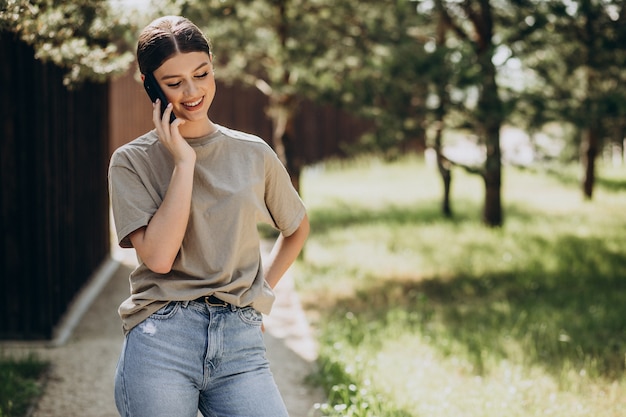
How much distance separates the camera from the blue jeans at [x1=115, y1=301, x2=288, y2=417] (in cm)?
222

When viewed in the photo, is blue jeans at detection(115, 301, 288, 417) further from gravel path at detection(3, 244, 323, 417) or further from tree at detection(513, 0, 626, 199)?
tree at detection(513, 0, 626, 199)

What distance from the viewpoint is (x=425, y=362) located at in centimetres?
502

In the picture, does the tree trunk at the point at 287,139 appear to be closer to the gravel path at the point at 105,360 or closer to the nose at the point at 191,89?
the gravel path at the point at 105,360

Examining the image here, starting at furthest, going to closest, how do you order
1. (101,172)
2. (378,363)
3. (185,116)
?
1. (101,172)
2. (378,363)
3. (185,116)

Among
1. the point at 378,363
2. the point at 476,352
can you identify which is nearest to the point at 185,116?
the point at 378,363

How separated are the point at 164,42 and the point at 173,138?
309 millimetres

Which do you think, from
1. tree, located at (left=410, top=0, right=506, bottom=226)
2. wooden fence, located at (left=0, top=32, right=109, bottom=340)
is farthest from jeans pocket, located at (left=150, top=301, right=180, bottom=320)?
tree, located at (left=410, top=0, right=506, bottom=226)

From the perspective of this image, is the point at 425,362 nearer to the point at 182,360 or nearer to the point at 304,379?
the point at 304,379

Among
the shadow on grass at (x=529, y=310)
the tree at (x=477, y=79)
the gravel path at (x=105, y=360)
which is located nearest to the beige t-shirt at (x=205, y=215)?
the gravel path at (x=105, y=360)

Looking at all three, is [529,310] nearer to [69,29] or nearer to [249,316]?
[69,29]

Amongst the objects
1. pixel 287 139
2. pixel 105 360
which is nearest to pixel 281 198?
pixel 105 360

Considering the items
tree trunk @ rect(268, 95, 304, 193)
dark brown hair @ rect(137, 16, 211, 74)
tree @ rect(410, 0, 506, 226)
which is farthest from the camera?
tree trunk @ rect(268, 95, 304, 193)

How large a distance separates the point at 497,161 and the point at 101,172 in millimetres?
4208

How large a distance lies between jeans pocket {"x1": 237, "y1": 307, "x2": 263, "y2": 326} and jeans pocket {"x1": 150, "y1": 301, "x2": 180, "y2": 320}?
195 mm
